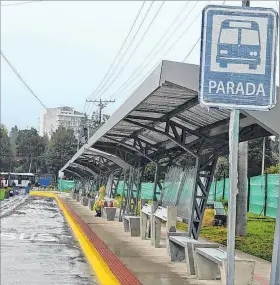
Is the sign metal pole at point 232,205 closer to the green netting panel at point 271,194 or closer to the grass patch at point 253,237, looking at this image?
the grass patch at point 253,237

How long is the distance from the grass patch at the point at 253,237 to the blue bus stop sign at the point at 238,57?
9186 millimetres

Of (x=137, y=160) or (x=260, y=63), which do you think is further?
(x=137, y=160)

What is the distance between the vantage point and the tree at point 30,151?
395 ft

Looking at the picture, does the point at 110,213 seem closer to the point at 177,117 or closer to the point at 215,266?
the point at 177,117

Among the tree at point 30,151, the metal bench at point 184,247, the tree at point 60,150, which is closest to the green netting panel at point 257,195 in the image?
the metal bench at point 184,247

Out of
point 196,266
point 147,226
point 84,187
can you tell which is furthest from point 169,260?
point 84,187

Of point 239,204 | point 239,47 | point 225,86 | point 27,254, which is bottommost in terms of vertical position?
point 27,254

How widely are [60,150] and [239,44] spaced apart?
109 meters

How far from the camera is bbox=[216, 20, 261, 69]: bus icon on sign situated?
4.15m

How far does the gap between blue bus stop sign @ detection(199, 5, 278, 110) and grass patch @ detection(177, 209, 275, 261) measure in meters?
9.19

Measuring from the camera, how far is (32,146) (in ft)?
398

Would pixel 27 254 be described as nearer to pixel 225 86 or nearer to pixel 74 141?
pixel 225 86

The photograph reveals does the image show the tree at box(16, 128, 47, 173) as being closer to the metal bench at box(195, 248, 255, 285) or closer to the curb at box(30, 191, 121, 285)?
the curb at box(30, 191, 121, 285)

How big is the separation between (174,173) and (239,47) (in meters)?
11.3
